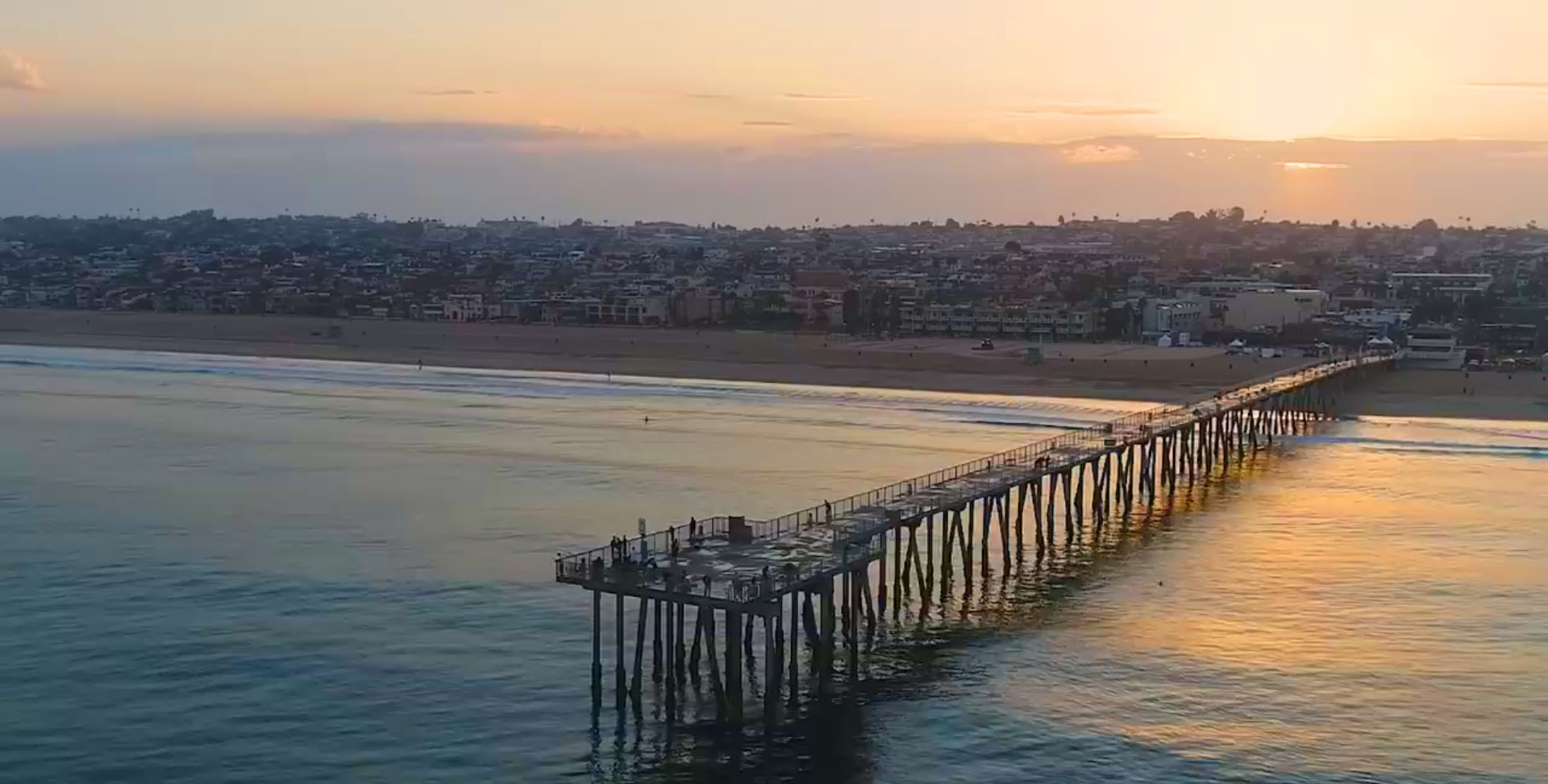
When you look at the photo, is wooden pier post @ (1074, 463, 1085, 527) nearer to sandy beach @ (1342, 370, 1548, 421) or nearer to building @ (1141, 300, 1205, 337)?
sandy beach @ (1342, 370, 1548, 421)

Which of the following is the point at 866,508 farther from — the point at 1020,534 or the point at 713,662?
the point at 713,662

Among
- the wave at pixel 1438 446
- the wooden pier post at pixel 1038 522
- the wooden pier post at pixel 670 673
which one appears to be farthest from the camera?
the wave at pixel 1438 446

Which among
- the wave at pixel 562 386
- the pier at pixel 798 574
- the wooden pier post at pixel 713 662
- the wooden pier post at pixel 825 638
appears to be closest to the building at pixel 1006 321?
the wave at pixel 562 386

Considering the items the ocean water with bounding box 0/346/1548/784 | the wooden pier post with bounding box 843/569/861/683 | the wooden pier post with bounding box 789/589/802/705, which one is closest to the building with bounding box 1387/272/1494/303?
the ocean water with bounding box 0/346/1548/784

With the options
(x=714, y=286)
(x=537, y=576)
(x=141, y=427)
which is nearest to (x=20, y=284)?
(x=714, y=286)

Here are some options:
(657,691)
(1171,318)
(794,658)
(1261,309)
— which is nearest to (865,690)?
(794,658)

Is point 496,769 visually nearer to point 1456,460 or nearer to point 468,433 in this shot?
point 468,433

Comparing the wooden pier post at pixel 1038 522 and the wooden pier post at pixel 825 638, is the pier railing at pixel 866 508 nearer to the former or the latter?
the wooden pier post at pixel 825 638
